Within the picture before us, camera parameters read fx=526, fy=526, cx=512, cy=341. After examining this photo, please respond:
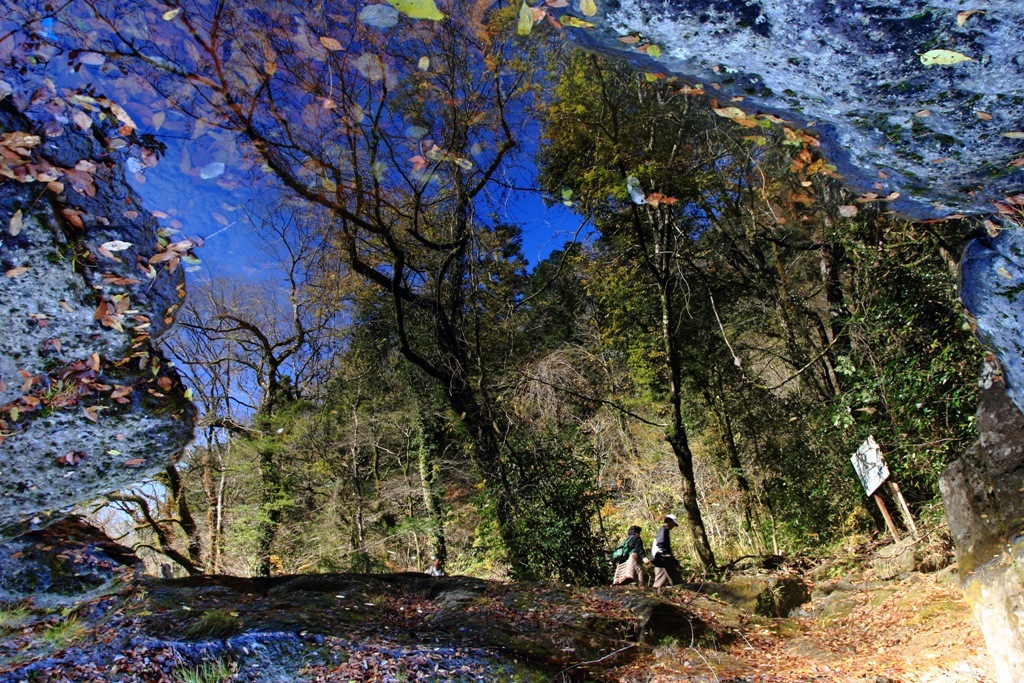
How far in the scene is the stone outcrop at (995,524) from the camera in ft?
7.32

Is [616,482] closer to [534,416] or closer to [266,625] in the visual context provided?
[534,416]

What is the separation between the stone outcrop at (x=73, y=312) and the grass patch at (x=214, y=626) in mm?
901

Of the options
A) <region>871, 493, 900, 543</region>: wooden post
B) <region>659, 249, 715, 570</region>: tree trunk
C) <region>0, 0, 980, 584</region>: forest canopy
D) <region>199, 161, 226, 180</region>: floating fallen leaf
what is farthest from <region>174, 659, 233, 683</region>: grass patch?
<region>871, 493, 900, 543</region>: wooden post

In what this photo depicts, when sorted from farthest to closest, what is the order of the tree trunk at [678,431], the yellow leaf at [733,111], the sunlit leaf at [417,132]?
the tree trunk at [678,431]
the sunlit leaf at [417,132]
the yellow leaf at [733,111]

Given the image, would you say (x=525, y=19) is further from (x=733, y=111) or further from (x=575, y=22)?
(x=733, y=111)

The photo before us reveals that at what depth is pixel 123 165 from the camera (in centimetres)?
250

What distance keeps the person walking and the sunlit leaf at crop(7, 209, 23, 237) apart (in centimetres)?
475

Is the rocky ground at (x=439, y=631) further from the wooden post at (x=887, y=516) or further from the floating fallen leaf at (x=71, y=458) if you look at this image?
the floating fallen leaf at (x=71, y=458)

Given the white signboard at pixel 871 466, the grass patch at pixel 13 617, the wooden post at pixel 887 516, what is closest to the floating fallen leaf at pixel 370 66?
the grass patch at pixel 13 617

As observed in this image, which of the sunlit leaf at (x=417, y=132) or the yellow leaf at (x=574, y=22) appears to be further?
the sunlit leaf at (x=417, y=132)

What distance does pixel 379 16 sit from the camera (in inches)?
121

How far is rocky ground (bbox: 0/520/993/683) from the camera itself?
2645 mm

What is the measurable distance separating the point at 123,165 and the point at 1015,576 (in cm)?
437

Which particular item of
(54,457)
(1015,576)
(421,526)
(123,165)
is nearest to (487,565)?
(421,526)
